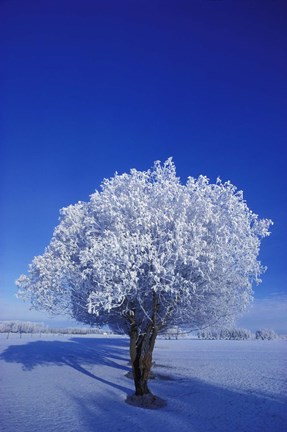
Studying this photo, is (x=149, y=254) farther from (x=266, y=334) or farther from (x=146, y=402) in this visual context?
(x=266, y=334)

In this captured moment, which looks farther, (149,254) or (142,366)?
(142,366)

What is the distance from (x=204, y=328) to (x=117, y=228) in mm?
13325

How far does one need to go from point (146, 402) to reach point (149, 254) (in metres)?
8.46

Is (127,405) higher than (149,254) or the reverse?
the reverse

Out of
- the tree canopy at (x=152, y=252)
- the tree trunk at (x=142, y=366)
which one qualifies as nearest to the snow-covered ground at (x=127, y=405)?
the tree trunk at (x=142, y=366)

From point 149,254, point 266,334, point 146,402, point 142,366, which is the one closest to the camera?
point 149,254

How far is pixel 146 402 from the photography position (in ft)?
59.2

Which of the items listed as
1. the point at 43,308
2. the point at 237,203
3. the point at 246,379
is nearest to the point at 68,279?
the point at 43,308

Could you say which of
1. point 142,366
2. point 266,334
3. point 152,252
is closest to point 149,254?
point 152,252

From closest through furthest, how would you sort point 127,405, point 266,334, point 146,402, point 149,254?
point 149,254 → point 127,405 → point 146,402 → point 266,334

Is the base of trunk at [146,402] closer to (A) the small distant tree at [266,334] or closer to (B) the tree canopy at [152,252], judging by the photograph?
(B) the tree canopy at [152,252]

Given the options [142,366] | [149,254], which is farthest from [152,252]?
[142,366]

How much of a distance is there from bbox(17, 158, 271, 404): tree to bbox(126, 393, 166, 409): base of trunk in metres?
0.37

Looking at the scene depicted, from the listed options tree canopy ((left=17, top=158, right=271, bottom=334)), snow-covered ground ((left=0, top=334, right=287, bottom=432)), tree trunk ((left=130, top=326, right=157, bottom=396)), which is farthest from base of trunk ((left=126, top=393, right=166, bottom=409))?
tree canopy ((left=17, top=158, right=271, bottom=334))
